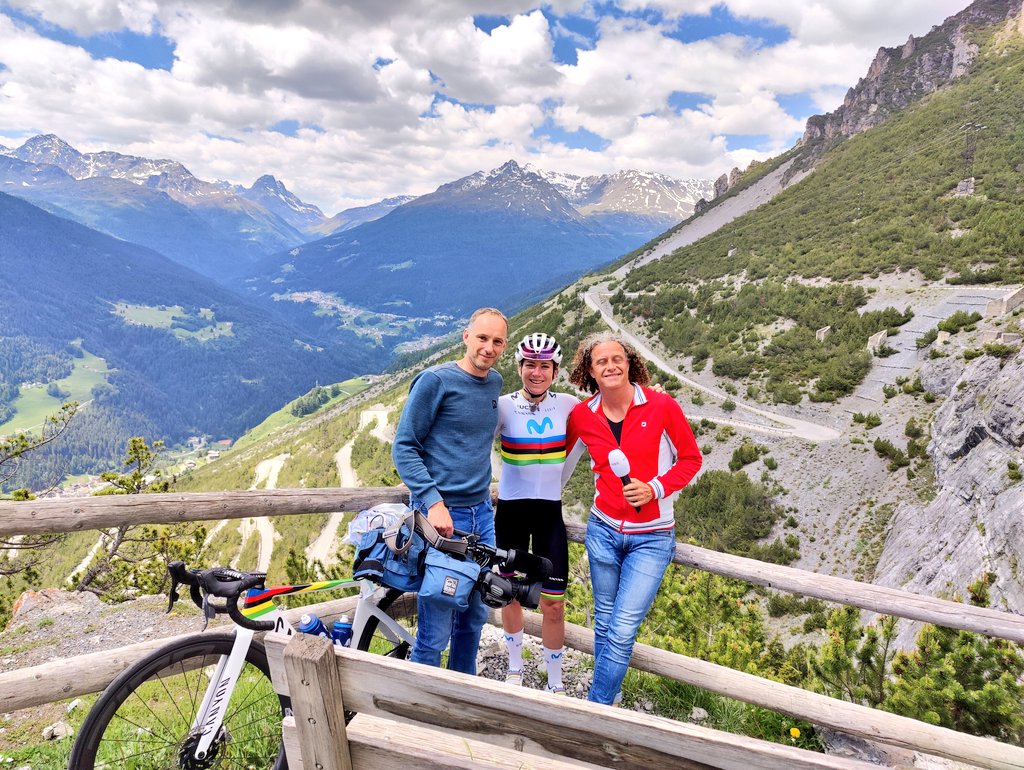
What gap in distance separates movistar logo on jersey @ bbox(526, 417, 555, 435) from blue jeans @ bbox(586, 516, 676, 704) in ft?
2.61

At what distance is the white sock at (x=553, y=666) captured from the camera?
408cm

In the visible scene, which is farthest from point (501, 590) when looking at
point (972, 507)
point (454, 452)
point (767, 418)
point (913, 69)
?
point (913, 69)

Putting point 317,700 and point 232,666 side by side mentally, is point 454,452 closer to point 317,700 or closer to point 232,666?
point 232,666

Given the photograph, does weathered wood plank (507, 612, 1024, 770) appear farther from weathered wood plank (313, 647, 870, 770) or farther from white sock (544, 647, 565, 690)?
weathered wood plank (313, 647, 870, 770)

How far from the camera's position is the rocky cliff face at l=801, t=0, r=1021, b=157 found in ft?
281

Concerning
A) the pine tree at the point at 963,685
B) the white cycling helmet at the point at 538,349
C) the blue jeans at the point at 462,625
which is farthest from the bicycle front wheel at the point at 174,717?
the pine tree at the point at 963,685

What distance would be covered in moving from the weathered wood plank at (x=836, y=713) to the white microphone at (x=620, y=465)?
1301 mm

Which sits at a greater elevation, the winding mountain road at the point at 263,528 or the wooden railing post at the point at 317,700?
the wooden railing post at the point at 317,700

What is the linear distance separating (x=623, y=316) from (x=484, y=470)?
→ 199 ft

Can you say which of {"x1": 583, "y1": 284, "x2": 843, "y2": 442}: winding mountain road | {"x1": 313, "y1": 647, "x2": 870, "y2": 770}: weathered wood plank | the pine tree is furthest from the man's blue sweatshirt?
{"x1": 583, "y1": 284, "x2": 843, "y2": 442}: winding mountain road

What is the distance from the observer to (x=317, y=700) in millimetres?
1604

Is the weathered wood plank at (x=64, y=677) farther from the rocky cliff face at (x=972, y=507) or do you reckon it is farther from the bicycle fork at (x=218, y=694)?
the rocky cliff face at (x=972, y=507)

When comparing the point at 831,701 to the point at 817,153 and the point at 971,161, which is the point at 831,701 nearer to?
the point at 971,161

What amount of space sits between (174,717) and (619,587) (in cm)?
281
